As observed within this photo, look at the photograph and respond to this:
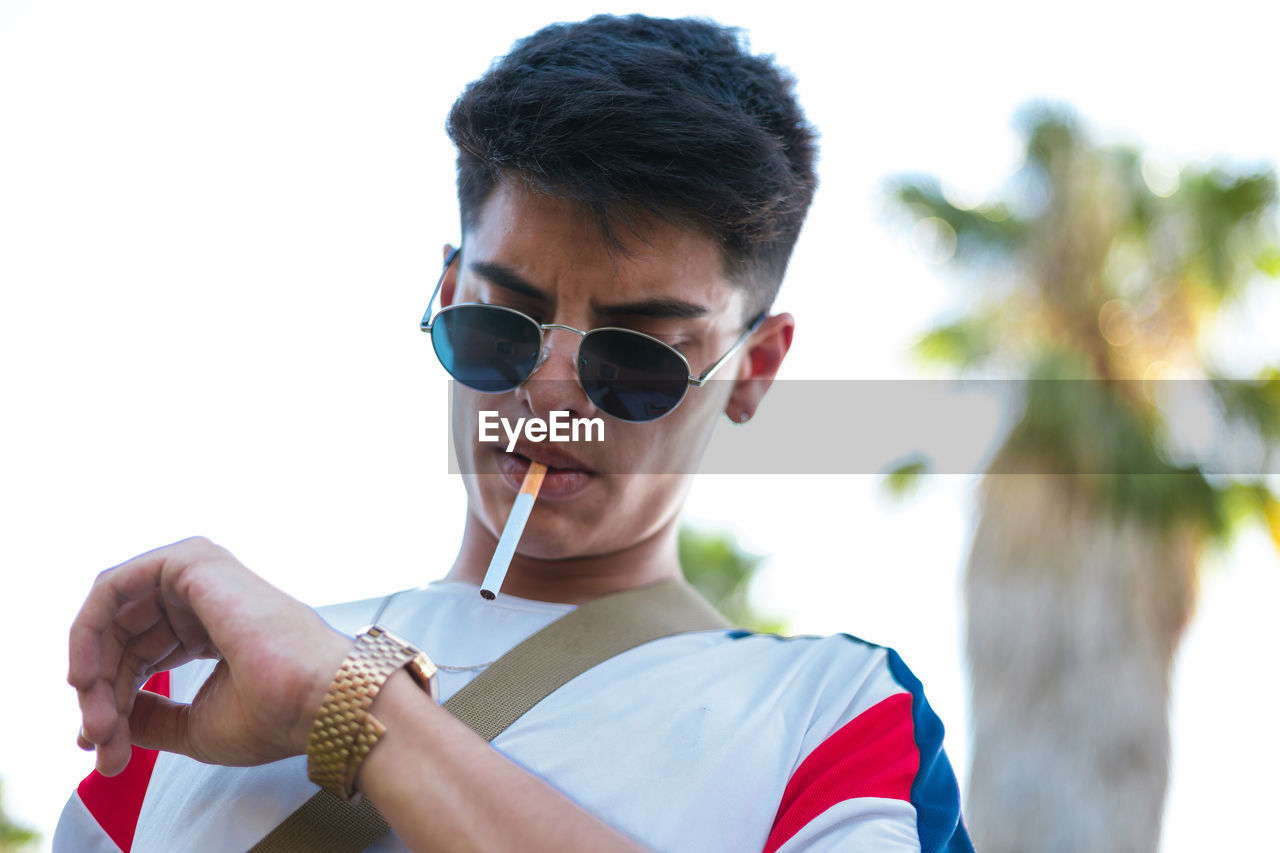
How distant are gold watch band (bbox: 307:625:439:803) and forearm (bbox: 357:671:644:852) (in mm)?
14

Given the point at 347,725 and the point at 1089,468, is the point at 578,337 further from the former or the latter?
the point at 1089,468

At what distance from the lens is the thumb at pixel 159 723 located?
148 cm

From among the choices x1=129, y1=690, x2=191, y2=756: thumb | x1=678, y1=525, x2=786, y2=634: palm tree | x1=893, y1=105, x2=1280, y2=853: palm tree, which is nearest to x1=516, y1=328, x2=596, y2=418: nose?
x1=129, y1=690, x2=191, y2=756: thumb

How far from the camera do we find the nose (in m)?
1.81

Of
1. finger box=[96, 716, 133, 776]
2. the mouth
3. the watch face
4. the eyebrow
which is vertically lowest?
finger box=[96, 716, 133, 776]

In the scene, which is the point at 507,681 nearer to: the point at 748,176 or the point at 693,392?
the point at 693,392

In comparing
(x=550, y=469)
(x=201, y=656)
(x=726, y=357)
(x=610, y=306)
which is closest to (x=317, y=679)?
(x=201, y=656)

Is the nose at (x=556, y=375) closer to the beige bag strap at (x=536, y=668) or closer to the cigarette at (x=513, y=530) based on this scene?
the cigarette at (x=513, y=530)

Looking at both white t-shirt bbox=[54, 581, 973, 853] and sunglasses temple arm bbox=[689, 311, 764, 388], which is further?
sunglasses temple arm bbox=[689, 311, 764, 388]

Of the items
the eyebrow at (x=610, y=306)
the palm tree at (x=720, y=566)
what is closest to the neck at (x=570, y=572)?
the eyebrow at (x=610, y=306)

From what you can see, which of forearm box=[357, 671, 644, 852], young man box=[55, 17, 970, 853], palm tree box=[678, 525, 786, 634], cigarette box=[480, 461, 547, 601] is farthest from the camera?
palm tree box=[678, 525, 786, 634]

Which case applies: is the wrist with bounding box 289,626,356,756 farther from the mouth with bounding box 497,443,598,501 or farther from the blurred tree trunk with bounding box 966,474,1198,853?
the blurred tree trunk with bounding box 966,474,1198,853

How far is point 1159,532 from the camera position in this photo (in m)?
8.82

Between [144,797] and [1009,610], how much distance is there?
26.2 ft
